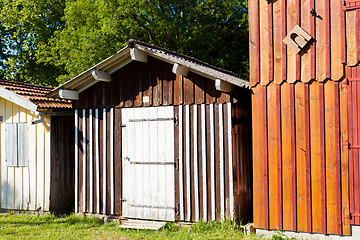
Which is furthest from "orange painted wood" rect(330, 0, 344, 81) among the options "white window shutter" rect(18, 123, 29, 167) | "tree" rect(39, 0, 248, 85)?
"tree" rect(39, 0, 248, 85)

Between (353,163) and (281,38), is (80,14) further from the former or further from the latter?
(353,163)

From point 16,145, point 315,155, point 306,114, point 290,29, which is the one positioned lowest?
point 315,155

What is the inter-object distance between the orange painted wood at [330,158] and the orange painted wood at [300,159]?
35 cm

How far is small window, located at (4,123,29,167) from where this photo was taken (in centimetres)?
955

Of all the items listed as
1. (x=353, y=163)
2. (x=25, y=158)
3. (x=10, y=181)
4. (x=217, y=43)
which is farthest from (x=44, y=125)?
(x=217, y=43)

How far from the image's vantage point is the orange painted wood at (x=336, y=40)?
6117 mm

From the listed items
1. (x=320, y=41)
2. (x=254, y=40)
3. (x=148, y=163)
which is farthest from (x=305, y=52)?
(x=148, y=163)

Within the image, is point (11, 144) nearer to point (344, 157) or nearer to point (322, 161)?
point (322, 161)

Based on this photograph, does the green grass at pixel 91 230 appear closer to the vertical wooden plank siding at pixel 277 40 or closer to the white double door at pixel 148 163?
the white double door at pixel 148 163

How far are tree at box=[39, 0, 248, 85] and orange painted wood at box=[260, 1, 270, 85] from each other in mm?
10905

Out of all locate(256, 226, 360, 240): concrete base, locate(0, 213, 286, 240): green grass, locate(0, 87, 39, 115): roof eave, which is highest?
locate(0, 87, 39, 115): roof eave

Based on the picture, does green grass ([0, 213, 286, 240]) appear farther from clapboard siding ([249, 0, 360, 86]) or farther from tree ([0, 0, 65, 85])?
tree ([0, 0, 65, 85])

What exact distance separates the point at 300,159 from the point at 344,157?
2.16 feet

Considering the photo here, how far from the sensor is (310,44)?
6.34 metres
